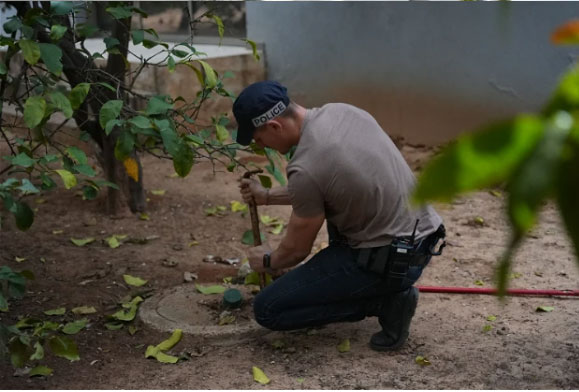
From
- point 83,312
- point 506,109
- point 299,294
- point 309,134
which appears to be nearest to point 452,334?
point 299,294

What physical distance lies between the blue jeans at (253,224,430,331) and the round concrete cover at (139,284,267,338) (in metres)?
0.23

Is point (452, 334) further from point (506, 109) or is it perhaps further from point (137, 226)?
point (506, 109)

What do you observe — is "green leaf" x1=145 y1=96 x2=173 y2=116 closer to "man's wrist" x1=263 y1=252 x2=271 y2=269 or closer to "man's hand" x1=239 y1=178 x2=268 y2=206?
"man's hand" x1=239 y1=178 x2=268 y2=206

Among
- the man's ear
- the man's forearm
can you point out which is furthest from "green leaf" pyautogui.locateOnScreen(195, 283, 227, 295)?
the man's ear

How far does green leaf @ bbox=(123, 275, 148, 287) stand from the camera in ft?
13.1

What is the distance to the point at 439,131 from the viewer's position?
19.8 feet

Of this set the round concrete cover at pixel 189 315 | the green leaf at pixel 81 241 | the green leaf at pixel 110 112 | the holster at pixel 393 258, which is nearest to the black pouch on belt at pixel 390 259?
the holster at pixel 393 258

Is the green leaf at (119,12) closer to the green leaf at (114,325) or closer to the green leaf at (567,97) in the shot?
the green leaf at (114,325)

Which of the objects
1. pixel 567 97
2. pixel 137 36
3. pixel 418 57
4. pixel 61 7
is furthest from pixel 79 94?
pixel 418 57

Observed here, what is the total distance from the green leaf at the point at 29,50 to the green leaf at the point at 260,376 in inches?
56.2

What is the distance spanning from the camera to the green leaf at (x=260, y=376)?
2.96 m

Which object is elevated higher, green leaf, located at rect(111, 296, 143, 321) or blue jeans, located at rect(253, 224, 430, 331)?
blue jeans, located at rect(253, 224, 430, 331)

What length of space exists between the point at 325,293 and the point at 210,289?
2.95 ft

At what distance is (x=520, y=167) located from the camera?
48 centimetres
